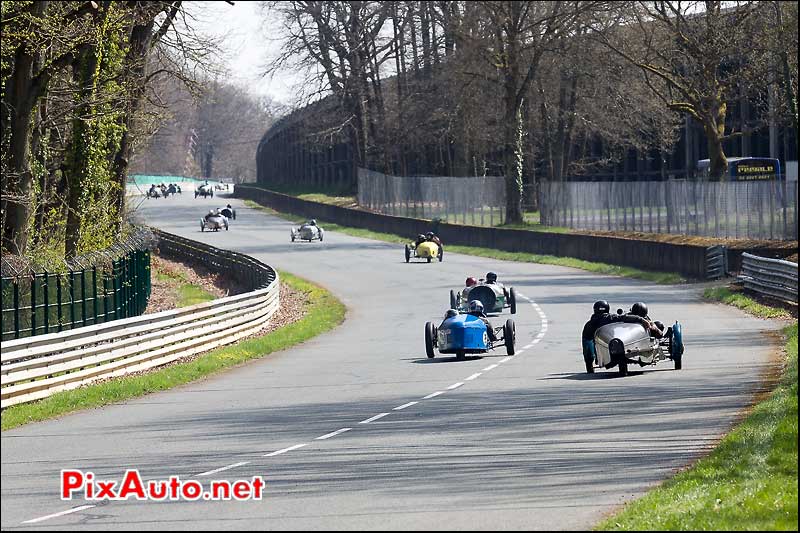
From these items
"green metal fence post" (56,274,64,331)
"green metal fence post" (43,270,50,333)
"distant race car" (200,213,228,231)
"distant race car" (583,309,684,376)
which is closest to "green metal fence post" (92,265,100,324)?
"green metal fence post" (56,274,64,331)

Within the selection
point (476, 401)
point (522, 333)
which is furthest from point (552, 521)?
point (522, 333)

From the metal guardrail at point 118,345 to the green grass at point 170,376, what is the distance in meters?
0.30

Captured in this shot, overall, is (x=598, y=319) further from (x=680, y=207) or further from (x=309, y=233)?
(x=309, y=233)

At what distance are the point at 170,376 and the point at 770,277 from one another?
17931 mm

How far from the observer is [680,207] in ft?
164

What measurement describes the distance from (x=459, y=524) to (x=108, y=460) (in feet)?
18.0

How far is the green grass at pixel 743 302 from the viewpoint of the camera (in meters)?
30.7

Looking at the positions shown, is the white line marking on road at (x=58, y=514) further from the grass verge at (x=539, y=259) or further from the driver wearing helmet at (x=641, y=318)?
the grass verge at (x=539, y=259)

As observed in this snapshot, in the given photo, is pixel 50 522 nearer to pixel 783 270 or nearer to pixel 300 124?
pixel 783 270

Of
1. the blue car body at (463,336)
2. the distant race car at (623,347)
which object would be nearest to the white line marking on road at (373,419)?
the distant race car at (623,347)

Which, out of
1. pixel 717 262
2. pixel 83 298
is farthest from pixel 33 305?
pixel 717 262

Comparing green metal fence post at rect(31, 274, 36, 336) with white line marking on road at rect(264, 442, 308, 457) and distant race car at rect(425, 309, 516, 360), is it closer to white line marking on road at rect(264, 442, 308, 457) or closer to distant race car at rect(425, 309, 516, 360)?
distant race car at rect(425, 309, 516, 360)

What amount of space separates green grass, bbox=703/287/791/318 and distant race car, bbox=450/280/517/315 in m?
5.79

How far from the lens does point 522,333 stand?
94.5 ft
